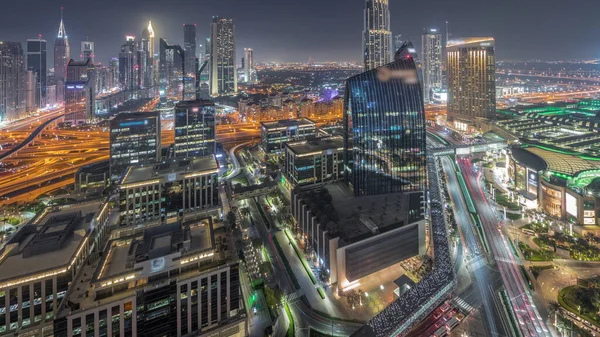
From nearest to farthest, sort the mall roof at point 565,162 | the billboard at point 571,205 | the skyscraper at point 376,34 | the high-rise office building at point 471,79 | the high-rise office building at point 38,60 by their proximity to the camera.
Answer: the billboard at point 571,205, the mall roof at point 565,162, the high-rise office building at point 471,79, the skyscraper at point 376,34, the high-rise office building at point 38,60

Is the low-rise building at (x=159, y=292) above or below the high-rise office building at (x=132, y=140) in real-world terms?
below

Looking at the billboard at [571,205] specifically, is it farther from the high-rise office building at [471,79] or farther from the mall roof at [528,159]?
the high-rise office building at [471,79]

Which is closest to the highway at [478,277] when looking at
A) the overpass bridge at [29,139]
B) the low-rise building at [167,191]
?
the low-rise building at [167,191]

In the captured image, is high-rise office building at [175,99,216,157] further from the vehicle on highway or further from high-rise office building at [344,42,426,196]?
the vehicle on highway

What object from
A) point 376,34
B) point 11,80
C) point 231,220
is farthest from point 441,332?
point 11,80

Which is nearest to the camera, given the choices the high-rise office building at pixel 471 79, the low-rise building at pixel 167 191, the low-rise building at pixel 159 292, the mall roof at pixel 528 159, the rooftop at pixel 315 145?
the low-rise building at pixel 159 292

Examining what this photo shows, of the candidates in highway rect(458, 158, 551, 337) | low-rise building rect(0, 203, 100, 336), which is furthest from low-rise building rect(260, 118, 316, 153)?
low-rise building rect(0, 203, 100, 336)

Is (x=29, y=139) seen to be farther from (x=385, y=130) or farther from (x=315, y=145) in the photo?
(x=385, y=130)
